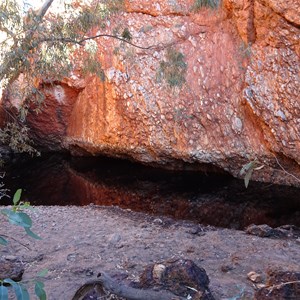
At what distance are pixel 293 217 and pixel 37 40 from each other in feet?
17.5

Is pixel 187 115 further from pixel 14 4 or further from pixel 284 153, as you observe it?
pixel 14 4

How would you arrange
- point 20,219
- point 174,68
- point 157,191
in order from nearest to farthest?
point 20,219, point 174,68, point 157,191

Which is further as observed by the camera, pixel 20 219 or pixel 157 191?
pixel 157 191

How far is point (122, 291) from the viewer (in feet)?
11.1

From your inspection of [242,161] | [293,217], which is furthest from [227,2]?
[293,217]

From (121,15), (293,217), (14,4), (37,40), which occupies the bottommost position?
(293,217)

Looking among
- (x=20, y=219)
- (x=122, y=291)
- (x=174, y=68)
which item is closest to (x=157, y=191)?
(x=174, y=68)

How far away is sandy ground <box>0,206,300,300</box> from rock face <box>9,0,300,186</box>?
142 inches

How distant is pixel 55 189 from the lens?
12.2 meters

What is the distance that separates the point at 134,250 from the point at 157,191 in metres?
5.62

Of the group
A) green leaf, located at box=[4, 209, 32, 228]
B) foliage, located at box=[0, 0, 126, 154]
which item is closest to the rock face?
foliage, located at box=[0, 0, 126, 154]

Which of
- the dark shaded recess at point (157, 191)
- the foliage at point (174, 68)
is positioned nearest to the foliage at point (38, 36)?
the foliage at point (174, 68)

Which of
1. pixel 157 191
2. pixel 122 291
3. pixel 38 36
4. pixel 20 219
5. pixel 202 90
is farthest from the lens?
pixel 202 90

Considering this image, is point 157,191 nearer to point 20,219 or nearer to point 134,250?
point 134,250
